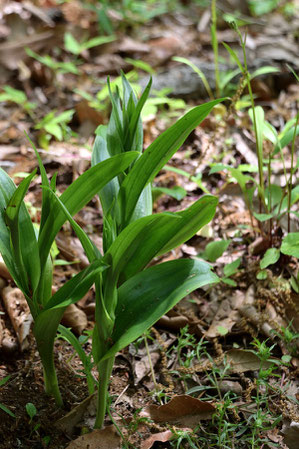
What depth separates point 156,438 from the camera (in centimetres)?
138

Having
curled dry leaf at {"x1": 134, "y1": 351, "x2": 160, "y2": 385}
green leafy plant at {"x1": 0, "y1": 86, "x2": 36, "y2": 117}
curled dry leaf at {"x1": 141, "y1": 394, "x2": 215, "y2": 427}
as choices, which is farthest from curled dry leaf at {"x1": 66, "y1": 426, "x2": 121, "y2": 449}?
green leafy plant at {"x1": 0, "y1": 86, "x2": 36, "y2": 117}

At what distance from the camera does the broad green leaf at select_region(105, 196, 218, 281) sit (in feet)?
3.80

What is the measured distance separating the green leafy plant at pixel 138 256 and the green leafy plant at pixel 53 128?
133 centimetres

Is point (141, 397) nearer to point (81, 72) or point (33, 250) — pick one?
point (33, 250)

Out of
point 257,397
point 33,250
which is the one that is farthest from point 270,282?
point 33,250

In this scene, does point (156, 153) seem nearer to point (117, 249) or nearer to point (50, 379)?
point (117, 249)

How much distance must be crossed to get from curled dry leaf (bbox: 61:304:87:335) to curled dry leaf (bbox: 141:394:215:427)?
15.6 inches

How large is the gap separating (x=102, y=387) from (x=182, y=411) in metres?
0.29

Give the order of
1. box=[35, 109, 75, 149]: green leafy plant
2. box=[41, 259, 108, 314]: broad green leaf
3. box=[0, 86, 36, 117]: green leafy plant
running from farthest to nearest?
box=[0, 86, 36, 117]: green leafy plant < box=[35, 109, 75, 149]: green leafy plant < box=[41, 259, 108, 314]: broad green leaf

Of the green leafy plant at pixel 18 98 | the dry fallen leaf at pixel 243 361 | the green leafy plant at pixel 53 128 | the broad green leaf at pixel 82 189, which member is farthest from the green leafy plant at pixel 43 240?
the green leafy plant at pixel 18 98

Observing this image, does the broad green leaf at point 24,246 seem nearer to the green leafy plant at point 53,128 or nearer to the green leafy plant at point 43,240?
the green leafy plant at point 43,240

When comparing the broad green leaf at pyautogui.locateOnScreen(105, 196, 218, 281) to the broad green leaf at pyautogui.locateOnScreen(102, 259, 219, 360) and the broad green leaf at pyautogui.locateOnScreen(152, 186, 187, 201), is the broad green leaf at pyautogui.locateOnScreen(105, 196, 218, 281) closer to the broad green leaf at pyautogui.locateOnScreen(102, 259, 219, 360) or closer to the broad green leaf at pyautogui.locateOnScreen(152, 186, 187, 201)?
the broad green leaf at pyautogui.locateOnScreen(102, 259, 219, 360)

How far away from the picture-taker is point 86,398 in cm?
144

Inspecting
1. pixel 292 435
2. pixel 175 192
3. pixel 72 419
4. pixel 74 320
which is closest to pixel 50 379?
pixel 72 419
